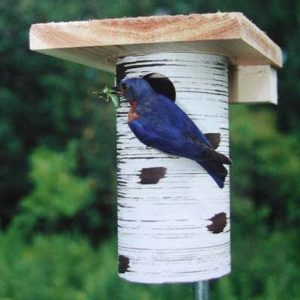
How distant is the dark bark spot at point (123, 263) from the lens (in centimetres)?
151

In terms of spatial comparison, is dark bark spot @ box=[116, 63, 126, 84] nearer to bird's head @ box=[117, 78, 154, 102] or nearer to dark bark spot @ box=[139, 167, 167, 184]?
bird's head @ box=[117, 78, 154, 102]

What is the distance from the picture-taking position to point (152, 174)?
1.45m

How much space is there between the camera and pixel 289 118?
121 inches

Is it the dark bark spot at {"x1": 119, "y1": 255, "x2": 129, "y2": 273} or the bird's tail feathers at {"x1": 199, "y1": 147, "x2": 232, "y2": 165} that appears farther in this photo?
the dark bark spot at {"x1": 119, "y1": 255, "x2": 129, "y2": 273}

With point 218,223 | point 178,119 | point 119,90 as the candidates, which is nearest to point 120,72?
point 119,90

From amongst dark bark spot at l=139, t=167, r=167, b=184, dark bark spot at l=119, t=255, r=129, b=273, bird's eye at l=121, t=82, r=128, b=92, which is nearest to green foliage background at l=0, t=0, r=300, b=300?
dark bark spot at l=119, t=255, r=129, b=273

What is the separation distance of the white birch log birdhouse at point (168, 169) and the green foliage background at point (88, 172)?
2.62 feet

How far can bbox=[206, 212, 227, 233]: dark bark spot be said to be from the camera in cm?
148

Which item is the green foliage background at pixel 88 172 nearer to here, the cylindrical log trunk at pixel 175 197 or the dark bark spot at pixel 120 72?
the cylindrical log trunk at pixel 175 197

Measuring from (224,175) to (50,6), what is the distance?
1.99 m

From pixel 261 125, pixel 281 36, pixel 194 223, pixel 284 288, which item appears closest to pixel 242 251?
pixel 284 288

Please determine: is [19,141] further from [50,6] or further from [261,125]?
[261,125]

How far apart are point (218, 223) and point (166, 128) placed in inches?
9.8

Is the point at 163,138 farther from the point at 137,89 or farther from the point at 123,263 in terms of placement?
the point at 123,263
